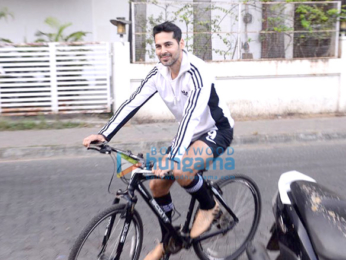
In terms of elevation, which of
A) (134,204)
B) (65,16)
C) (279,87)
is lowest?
(134,204)

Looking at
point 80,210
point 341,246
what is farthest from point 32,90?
point 341,246

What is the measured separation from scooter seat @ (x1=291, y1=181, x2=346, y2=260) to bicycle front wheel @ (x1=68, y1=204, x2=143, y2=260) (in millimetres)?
1133

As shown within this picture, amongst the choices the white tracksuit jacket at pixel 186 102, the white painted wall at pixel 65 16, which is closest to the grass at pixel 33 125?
the white painted wall at pixel 65 16

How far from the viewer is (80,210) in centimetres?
473

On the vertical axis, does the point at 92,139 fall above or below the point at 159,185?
above

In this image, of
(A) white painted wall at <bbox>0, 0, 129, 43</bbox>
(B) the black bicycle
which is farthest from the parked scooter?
(A) white painted wall at <bbox>0, 0, 129, 43</bbox>

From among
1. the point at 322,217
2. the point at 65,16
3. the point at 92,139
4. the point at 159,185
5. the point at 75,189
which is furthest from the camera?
the point at 65,16

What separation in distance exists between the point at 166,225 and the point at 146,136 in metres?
5.04

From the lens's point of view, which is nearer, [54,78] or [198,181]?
[198,181]

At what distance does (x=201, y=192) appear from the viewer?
10.5 ft

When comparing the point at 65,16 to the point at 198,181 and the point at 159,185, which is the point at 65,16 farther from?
the point at 198,181

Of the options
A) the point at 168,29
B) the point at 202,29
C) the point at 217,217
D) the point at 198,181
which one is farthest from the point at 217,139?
the point at 202,29

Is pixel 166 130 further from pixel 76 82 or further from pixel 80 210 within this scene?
pixel 80 210

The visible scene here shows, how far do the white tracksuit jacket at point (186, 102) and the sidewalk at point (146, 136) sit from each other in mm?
4349
